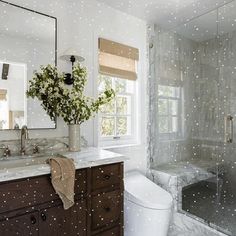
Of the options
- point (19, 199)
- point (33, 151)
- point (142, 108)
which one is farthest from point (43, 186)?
point (142, 108)

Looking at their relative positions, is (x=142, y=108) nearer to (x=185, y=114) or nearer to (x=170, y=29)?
(x=185, y=114)

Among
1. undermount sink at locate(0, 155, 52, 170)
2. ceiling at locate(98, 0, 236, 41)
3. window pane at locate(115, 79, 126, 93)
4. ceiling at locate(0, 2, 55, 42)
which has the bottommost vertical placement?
undermount sink at locate(0, 155, 52, 170)

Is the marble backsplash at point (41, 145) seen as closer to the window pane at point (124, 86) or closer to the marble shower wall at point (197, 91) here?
the window pane at point (124, 86)

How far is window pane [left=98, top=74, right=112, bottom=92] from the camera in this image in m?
2.32

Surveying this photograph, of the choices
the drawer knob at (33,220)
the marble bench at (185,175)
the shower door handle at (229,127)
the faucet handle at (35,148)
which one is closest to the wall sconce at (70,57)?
the faucet handle at (35,148)

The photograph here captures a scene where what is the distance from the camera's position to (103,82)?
7.74 feet

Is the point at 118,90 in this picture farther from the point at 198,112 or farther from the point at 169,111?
the point at 198,112

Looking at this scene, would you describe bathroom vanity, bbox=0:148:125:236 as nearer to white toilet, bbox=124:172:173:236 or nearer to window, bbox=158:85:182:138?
white toilet, bbox=124:172:173:236

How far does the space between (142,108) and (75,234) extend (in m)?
1.52

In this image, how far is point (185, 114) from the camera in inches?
97.7

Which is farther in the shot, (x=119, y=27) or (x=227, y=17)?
(x=119, y=27)

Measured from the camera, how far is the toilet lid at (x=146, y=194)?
67.2 inches

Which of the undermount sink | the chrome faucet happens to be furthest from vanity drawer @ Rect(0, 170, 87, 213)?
the chrome faucet

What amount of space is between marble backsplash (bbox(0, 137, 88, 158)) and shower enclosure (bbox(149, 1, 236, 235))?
1.11 metres
